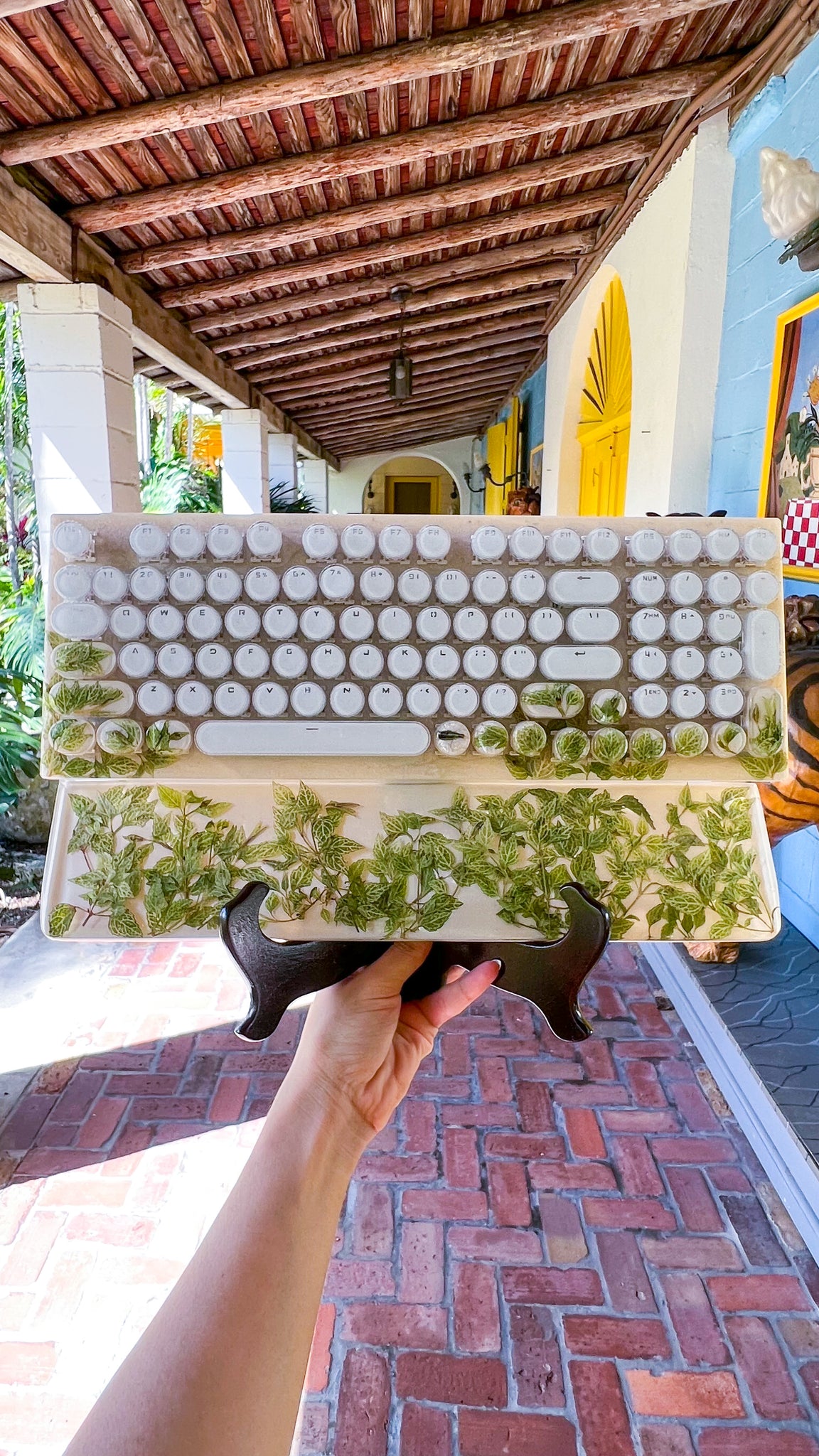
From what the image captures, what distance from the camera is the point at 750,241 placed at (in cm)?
261

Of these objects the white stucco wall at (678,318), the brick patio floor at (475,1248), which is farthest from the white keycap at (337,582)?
the white stucco wall at (678,318)

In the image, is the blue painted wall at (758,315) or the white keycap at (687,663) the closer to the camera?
the white keycap at (687,663)

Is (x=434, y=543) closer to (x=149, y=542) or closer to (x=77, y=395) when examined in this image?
(x=149, y=542)

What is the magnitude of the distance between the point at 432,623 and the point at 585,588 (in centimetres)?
20

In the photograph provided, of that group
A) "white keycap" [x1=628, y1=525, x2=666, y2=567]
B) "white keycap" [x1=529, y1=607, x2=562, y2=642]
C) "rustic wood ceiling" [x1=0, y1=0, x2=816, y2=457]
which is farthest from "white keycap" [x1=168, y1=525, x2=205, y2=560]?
"rustic wood ceiling" [x1=0, y1=0, x2=816, y2=457]

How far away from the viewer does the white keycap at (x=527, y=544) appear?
3.26 ft

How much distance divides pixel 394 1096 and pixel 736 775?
595 millimetres

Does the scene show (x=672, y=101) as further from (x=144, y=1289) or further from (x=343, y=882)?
(x=144, y=1289)

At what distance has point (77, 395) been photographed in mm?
3117

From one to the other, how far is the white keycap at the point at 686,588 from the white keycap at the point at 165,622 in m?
0.62

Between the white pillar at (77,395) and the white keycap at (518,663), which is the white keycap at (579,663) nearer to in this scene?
the white keycap at (518,663)

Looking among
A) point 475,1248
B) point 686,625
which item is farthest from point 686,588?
point 475,1248

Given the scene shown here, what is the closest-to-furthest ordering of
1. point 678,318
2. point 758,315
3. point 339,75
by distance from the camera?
point 339,75 → point 758,315 → point 678,318

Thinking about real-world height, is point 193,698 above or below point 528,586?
below
